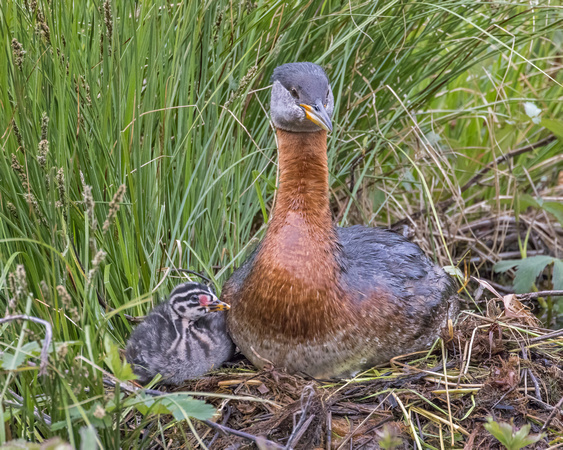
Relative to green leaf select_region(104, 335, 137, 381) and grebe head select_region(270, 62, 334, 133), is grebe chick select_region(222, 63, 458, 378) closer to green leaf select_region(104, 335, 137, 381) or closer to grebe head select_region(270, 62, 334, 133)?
grebe head select_region(270, 62, 334, 133)

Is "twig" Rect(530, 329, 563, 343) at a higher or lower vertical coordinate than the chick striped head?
lower

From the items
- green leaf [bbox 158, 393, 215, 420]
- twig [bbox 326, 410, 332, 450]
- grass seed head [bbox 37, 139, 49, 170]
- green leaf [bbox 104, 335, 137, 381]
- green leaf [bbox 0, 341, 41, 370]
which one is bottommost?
twig [bbox 326, 410, 332, 450]

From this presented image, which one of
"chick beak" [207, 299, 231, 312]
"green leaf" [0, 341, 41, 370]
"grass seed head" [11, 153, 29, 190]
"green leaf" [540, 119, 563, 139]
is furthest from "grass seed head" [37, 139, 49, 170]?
"green leaf" [540, 119, 563, 139]

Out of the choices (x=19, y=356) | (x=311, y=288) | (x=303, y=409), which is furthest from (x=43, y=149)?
(x=303, y=409)

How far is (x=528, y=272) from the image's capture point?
415 cm

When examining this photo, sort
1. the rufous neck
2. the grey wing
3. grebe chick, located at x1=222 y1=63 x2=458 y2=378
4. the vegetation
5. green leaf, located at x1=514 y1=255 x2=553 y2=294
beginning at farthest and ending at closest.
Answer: green leaf, located at x1=514 y1=255 x2=553 y2=294
the grey wing
the rufous neck
grebe chick, located at x1=222 y1=63 x2=458 y2=378
the vegetation

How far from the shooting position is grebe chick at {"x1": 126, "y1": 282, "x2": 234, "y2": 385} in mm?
3289

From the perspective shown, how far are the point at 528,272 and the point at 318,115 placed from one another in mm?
1871

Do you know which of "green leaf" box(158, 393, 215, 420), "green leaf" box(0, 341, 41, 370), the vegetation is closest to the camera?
"green leaf" box(0, 341, 41, 370)

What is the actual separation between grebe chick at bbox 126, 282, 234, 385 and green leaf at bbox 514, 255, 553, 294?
1860 mm

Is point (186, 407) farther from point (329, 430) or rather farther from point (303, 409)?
point (329, 430)

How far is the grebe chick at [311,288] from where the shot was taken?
3219 mm

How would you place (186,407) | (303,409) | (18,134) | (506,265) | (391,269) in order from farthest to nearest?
(506,265), (391,269), (18,134), (303,409), (186,407)

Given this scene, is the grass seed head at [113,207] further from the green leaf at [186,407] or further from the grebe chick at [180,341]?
the grebe chick at [180,341]
